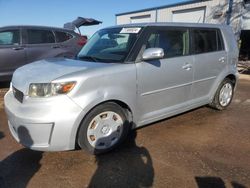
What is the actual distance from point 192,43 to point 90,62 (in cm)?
183

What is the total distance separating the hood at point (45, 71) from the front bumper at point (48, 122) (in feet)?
0.78

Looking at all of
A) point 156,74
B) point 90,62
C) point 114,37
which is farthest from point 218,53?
point 90,62

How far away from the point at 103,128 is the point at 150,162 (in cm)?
75

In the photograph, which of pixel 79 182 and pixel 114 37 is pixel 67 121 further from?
pixel 114 37

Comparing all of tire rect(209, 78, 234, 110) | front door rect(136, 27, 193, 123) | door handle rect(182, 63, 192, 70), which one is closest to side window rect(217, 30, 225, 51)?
tire rect(209, 78, 234, 110)

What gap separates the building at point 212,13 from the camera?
529 inches

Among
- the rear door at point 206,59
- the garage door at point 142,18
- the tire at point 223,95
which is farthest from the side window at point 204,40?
the garage door at point 142,18

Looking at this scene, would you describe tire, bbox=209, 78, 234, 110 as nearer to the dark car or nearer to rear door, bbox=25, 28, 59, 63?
the dark car

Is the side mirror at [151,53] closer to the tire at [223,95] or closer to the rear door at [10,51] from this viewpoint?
the tire at [223,95]

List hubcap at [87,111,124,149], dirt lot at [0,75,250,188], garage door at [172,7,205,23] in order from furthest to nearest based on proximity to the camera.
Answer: garage door at [172,7,205,23] → hubcap at [87,111,124,149] → dirt lot at [0,75,250,188]

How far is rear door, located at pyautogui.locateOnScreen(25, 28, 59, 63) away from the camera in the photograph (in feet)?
22.9

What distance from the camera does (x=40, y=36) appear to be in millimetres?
7242

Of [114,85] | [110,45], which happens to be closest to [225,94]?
[110,45]

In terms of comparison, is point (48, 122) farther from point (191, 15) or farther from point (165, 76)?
point (191, 15)
